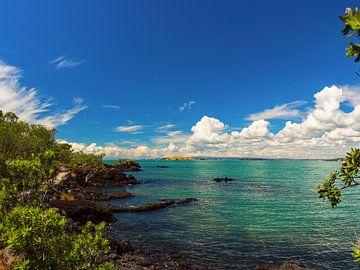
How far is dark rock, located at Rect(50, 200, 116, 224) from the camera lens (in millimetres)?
29672

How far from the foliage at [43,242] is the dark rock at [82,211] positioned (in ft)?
69.9

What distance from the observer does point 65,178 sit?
65.3 m

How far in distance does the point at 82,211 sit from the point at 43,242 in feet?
75.2

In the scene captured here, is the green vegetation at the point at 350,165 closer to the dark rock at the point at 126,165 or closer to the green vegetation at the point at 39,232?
the green vegetation at the point at 39,232

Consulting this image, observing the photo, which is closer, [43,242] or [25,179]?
[43,242]

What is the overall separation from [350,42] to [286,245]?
2343cm

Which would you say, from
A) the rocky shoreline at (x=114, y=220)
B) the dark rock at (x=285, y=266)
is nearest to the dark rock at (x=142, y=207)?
the rocky shoreline at (x=114, y=220)

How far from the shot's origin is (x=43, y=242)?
360 inches

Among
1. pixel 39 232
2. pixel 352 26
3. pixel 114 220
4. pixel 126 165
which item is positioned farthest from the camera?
pixel 126 165

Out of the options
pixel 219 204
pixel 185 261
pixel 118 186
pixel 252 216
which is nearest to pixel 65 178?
pixel 118 186

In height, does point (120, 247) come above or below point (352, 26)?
below

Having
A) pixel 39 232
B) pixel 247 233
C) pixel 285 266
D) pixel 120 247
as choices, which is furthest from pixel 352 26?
pixel 247 233

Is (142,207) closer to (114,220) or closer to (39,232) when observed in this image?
(114,220)

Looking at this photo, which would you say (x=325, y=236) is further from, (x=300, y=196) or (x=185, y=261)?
(x=300, y=196)
